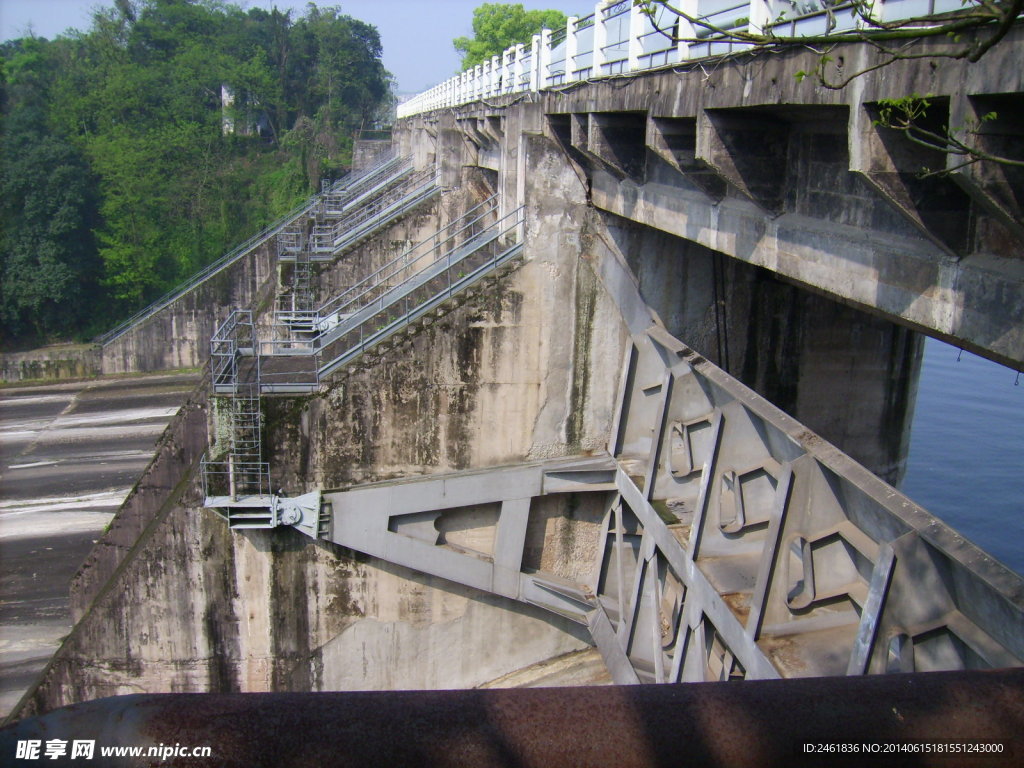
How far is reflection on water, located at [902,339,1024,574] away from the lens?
Result: 1588 cm

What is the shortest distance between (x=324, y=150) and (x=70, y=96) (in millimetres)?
12526

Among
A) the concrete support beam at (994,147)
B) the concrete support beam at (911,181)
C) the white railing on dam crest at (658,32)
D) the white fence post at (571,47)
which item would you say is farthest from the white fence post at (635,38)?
the concrete support beam at (994,147)

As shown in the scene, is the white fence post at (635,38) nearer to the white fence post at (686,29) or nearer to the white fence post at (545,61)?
the white fence post at (686,29)

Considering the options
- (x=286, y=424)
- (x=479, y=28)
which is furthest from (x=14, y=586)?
(x=479, y=28)

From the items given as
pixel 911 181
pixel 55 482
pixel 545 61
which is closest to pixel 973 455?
pixel 545 61

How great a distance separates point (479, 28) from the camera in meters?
66.1

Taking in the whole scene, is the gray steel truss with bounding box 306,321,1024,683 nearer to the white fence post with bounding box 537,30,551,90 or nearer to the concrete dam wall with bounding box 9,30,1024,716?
the concrete dam wall with bounding box 9,30,1024,716

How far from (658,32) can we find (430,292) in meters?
4.36

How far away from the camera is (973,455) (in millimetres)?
18141

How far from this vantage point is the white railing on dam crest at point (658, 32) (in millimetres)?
3805

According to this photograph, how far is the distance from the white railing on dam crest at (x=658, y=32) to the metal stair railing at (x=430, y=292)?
169cm

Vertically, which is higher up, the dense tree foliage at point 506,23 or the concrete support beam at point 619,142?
the dense tree foliage at point 506,23

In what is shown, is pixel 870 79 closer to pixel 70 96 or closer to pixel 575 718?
pixel 575 718

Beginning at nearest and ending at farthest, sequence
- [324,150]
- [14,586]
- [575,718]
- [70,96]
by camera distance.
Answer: [575,718] → [14,586] → [70,96] → [324,150]
